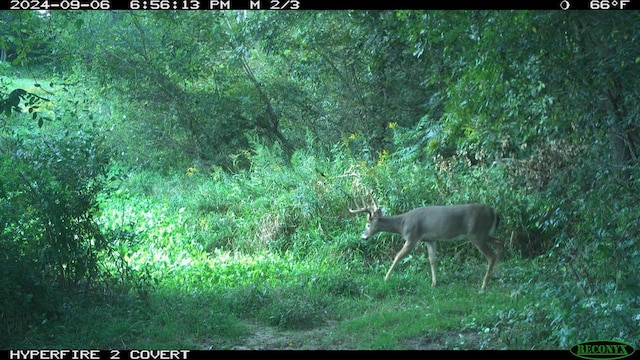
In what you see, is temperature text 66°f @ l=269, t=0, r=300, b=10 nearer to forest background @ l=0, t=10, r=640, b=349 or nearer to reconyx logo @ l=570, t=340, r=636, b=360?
forest background @ l=0, t=10, r=640, b=349

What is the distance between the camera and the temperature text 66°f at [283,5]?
12518 mm

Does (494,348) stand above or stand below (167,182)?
below

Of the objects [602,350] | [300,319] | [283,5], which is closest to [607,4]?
[602,350]

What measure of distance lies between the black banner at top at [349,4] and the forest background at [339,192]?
4.1 inches

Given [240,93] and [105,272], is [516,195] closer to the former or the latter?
[105,272]

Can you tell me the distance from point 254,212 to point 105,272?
15.1 feet

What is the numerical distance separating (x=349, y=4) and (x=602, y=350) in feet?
16.3

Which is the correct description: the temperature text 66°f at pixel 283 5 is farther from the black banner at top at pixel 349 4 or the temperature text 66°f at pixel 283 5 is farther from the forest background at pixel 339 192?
the forest background at pixel 339 192

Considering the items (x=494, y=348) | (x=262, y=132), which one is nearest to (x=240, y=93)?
(x=262, y=132)

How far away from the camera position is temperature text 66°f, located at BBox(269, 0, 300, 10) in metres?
12.5

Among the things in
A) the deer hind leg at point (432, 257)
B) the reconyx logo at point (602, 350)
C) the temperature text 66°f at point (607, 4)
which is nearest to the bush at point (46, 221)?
the deer hind leg at point (432, 257)

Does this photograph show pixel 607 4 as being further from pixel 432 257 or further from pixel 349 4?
pixel 432 257

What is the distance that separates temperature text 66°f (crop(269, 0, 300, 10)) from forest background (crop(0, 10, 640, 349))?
38 cm

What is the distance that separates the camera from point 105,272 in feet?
30.2
